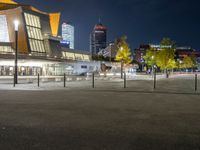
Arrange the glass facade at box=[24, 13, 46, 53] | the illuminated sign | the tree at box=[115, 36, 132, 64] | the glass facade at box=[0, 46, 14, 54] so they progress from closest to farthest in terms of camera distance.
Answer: the tree at box=[115, 36, 132, 64] < the glass facade at box=[0, 46, 14, 54] < the glass facade at box=[24, 13, 46, 53] < the illuminated sign

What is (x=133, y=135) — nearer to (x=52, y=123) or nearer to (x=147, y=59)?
(x=52, y=123)

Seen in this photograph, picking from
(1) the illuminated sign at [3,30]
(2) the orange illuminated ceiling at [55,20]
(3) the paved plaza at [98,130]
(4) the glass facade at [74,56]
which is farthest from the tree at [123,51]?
(3) the paved plaza at [98,130]

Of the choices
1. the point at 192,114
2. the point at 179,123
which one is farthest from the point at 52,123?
the point at 192,114

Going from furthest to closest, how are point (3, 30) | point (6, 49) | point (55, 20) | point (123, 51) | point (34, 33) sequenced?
point (55, 20), point (34, 33), point (3, 30), point (6, 49), point (123, 51)

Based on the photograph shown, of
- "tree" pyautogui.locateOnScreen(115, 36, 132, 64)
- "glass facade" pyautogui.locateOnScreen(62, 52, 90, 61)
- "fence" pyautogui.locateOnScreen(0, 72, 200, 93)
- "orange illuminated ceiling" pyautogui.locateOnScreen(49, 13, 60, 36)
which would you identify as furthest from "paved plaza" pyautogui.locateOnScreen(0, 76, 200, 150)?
"orange illuminated ceiling" pyautogui.locateOnScreen(49, 13, 60, 36)

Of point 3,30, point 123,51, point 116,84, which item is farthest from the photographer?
point 3,30

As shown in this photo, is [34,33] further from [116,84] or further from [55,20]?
[116,84]

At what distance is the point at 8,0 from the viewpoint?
83938 mm

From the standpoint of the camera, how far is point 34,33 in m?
70.6

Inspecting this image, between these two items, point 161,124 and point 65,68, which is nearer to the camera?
point 161,124

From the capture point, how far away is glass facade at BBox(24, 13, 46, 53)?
224ft

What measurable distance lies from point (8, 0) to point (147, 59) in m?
49.6

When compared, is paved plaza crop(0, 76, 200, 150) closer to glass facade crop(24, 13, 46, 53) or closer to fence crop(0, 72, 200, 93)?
fence crop(0, 72, 200, 93)

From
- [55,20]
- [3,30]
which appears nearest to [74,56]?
[55,20]
